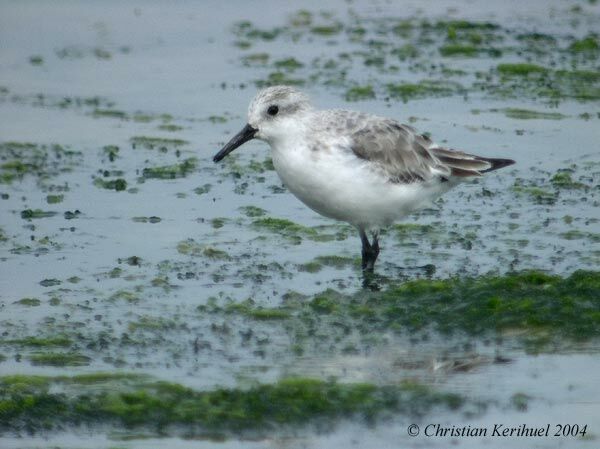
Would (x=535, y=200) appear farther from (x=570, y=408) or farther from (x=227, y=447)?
(x=227, y=447)

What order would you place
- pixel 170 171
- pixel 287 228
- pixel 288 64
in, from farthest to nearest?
pixel 288 64, pixel 170 171, pixel 287 228

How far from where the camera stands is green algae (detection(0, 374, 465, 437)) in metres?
7.39

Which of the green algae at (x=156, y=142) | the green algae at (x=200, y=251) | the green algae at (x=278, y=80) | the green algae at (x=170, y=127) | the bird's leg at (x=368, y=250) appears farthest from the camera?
the green algae at (x=278, y=80)

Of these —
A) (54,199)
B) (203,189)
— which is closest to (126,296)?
(54,199)

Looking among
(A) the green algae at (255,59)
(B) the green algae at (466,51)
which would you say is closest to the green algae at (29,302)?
(A) the green algae at (255,59)

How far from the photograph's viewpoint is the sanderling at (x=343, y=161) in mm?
9781

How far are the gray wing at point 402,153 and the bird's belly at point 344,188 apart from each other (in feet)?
0.36

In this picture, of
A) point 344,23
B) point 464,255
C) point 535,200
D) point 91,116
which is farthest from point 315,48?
point 464,255

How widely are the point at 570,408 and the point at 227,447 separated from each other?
1984 millimetres

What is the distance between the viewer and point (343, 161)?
982 centimetres

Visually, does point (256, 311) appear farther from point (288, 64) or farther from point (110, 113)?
point (288, 64)

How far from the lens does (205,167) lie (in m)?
12.8

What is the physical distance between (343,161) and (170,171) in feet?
10.5

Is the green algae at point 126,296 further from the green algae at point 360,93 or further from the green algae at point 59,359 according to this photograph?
the green algae at point 360,93
